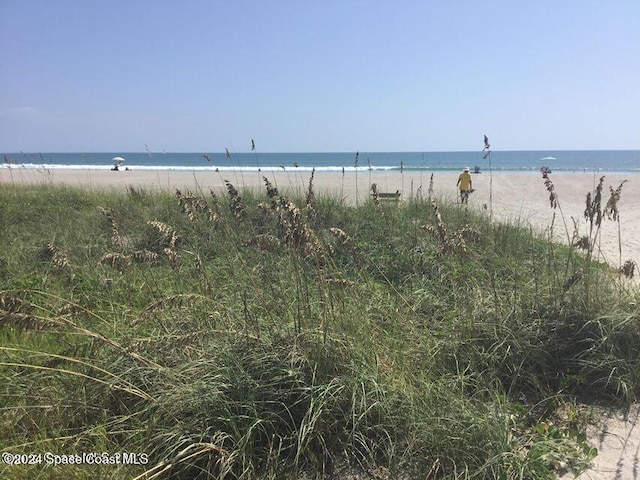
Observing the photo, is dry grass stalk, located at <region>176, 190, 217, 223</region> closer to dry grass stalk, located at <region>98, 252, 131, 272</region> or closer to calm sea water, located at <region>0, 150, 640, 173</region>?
dry grass stalk, located at <region>98, 252, 131, 272</region>

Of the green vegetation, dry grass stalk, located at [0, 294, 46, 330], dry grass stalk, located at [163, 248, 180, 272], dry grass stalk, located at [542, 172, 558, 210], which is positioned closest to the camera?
dry grass stalk, located at [0, 294, 46, 330]

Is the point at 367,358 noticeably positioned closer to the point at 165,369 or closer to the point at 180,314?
the point at 165,369

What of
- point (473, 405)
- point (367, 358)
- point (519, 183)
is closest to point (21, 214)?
point (367, 358)

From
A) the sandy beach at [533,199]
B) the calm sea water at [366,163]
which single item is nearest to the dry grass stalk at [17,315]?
the sandy beach at [533,199]

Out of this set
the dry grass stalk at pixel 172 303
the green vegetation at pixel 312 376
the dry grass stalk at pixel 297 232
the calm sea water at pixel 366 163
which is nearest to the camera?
the green vegetation at pixel 312 376

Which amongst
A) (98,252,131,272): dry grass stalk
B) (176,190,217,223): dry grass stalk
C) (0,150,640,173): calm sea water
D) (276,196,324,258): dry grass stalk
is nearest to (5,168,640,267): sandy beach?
(176,190,217,223): dry grass stalk

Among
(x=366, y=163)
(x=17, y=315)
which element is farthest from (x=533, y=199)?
(x=366, y=163)

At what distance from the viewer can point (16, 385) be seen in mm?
2707

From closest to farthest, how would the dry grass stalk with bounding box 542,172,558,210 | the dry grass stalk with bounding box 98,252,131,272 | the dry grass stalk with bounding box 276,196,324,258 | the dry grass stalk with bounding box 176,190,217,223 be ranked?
1. the dry grass stalk with bounding box 276,196,324,258
2. the dry grass stalk with bounding box 98,252,131,272
3. the dry grass stalk with bounding box 176,190,217,223
4. the dry grass stalk with bounding box 542,172,558,210

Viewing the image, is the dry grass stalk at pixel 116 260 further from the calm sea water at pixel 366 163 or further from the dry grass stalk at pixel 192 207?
the calm sea water at pixel 366 163

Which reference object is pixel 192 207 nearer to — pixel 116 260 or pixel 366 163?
pixel 116 260

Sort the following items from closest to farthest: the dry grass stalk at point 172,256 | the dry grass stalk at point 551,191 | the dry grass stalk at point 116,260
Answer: the dry grass stalk at point 172,256 < the dry grass stalk at point 116,260 < the dry grass stalk at point 551,191

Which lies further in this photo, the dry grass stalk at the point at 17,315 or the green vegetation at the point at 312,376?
the green vegetation at the point at 312,376

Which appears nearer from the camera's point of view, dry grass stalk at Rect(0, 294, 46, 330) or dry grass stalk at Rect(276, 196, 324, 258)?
dry grass stalk at Rect(0, 294, 46, 330)
